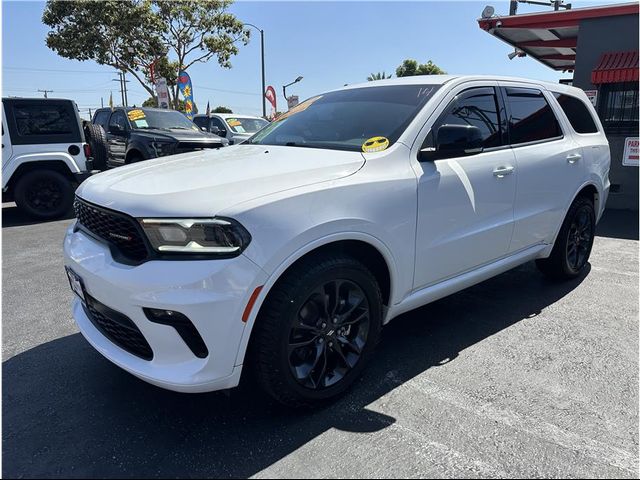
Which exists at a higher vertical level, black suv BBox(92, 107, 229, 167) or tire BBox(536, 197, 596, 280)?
black suv BBox(92, 107, 229, 167)

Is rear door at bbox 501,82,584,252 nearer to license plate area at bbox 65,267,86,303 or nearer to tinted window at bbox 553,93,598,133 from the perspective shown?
tinted window at bbox 553,93,598,133

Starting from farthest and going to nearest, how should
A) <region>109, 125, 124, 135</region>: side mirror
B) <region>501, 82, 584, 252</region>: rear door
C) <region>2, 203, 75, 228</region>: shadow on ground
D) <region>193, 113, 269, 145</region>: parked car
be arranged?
<region>193, 113, 269, 145</region>: parked car
<region>109, 125, 124, 135</region>: side mirror
<region>2, 203, 75, 228</region>: shadow on ground
<region>501, 82, 584, 252</region>: rear door

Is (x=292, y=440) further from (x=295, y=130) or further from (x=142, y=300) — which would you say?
(x=295, y=130)

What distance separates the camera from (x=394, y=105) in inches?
123

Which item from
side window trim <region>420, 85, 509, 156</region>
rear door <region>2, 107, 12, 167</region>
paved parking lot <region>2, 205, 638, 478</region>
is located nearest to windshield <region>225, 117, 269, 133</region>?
rear door <region>2, 107, 12, 167</region>

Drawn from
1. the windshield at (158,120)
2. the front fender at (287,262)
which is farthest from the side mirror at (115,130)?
the front fender at (287,262)

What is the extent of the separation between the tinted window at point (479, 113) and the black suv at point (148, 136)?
6756 mm

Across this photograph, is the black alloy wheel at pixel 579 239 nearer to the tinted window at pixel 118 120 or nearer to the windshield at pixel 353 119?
the windshield at pixel 353 119

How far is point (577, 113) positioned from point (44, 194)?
771 cm

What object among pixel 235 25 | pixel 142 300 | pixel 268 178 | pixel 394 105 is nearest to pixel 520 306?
pixel 394 105

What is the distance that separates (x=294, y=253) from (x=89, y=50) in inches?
1011

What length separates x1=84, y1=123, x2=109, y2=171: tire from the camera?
8.23 meters

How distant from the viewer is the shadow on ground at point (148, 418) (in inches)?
85.6

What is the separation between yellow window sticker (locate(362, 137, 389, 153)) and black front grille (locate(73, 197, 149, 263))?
4.42 feet
